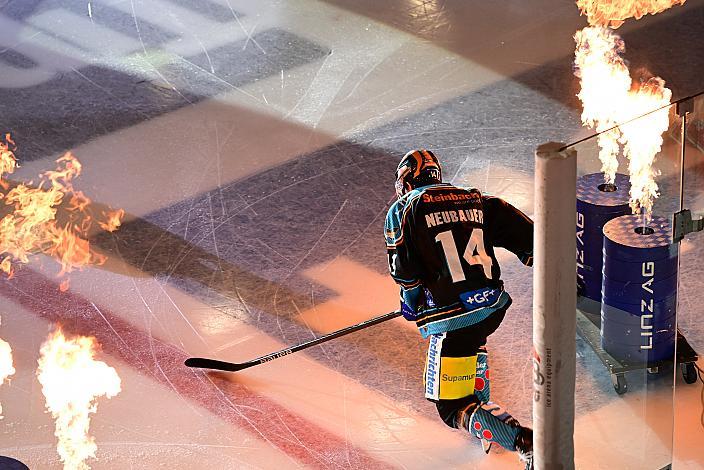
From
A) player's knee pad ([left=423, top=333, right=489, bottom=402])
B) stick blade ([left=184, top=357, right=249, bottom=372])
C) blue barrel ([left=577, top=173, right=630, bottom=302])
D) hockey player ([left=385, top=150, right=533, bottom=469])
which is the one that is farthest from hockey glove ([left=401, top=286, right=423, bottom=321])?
stick blade ([left=184, top=357, right=249, bottom=372])

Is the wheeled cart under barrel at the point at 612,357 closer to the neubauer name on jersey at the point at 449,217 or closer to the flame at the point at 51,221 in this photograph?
the neubauer name on jersey at the point at 449,217

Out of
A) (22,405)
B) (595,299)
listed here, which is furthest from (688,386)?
(22,405)

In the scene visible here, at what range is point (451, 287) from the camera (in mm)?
6109

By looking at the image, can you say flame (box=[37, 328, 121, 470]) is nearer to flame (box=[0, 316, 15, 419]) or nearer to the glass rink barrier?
flame (box=[0, 316, 15, 419])

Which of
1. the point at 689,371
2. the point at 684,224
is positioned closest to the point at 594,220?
the point at 689,371

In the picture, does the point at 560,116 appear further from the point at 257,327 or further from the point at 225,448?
the point at 225,448

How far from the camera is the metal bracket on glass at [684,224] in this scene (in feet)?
16.2

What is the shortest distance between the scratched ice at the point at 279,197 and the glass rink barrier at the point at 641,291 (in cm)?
3

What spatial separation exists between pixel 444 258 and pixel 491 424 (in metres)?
0.81

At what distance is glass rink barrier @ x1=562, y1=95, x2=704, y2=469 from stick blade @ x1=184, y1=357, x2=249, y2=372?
1871 mm

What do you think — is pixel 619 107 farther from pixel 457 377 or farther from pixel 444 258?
pixel 457 377

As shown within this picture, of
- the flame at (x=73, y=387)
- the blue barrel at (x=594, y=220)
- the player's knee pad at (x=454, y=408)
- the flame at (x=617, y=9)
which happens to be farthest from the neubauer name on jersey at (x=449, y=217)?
the flame at (x=617, y=9)

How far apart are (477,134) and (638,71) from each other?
5.04 ft

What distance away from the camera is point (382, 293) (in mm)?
7691
